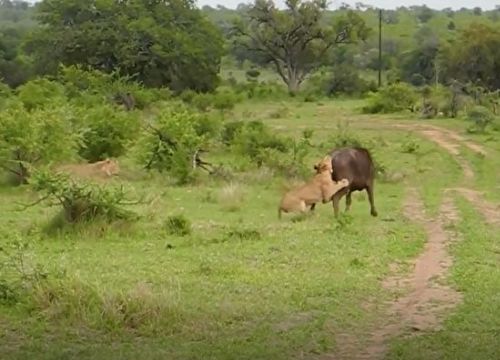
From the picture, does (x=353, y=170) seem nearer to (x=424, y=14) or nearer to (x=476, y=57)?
(x=476, y=57)

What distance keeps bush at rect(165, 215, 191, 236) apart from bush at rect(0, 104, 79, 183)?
671cm

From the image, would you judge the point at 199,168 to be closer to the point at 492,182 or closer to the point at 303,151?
the point at 303,151

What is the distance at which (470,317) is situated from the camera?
8867 mm

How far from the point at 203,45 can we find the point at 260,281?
41382 millimetres

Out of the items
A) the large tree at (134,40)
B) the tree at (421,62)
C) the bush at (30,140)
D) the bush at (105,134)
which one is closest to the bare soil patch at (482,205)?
the bush at (30,140)

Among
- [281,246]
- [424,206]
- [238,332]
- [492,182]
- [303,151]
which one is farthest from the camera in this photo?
[303,151]

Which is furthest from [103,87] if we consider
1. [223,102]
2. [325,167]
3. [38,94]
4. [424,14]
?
[424,14]

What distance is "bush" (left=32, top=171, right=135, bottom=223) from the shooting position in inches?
545

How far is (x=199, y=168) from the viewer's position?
73.0 feet

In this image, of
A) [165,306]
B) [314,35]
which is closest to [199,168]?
[165,306]

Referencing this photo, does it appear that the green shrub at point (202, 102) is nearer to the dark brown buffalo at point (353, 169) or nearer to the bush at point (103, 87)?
the bush at point (103, 87)

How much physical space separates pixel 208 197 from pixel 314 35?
4431 cm

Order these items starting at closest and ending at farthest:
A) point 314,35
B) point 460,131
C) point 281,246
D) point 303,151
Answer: point 281,246 → point 303,151 → point 460,131 → point 314,35

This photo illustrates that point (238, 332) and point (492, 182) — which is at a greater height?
point (238, 332)
